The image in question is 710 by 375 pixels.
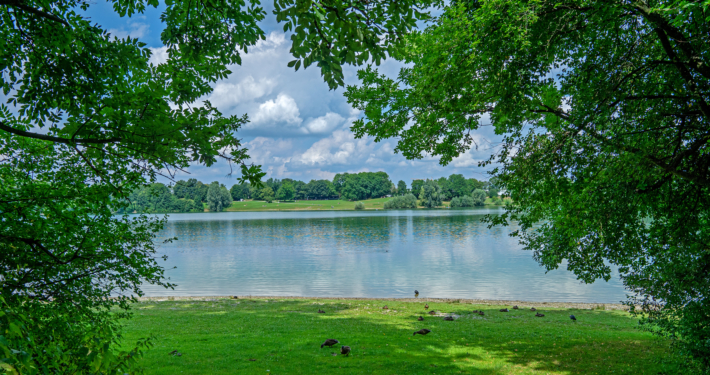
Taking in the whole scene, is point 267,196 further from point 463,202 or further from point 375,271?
point 375,271

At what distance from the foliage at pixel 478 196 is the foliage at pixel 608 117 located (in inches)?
4612

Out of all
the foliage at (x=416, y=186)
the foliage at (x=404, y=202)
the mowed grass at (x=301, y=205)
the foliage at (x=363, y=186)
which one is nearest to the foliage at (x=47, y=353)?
the foliage at (x=404, y=202)

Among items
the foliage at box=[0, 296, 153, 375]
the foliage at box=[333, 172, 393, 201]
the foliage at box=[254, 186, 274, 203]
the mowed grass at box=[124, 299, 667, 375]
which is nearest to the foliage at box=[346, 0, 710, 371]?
the mowed grass at box=[124, 299, 667, 375]

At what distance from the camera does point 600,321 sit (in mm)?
15438

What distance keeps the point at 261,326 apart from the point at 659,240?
11667 millimetres

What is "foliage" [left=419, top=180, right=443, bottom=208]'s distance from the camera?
133m

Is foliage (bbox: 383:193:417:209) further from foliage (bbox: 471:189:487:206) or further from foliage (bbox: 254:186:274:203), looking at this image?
foliage (bbox: 254:186:274:203)

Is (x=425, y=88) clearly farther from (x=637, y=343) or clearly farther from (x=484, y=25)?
(x=637, y=343)

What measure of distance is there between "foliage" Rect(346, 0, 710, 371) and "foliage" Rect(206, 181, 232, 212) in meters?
129

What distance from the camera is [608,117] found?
6223mm

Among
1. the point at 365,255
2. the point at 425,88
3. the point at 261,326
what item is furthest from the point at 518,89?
the point at 365,255

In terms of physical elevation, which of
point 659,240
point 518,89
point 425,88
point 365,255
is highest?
point 425,88

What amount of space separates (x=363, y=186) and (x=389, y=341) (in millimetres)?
168283

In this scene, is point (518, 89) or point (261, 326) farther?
point (261, 326)
